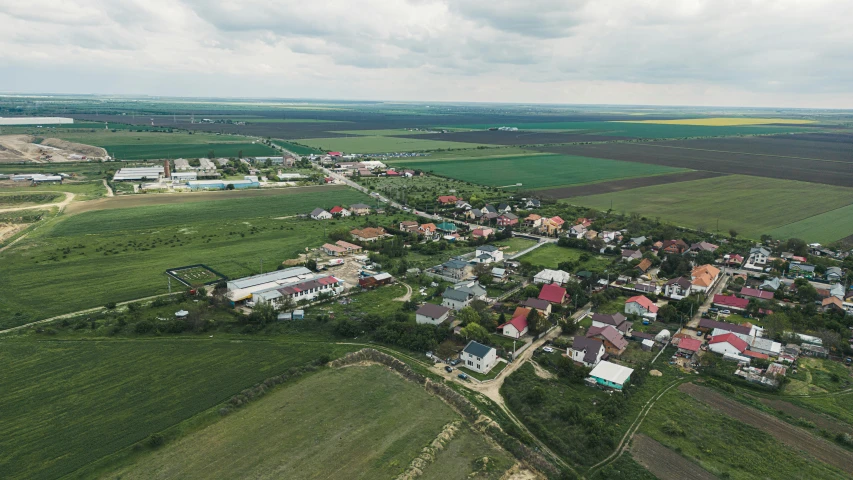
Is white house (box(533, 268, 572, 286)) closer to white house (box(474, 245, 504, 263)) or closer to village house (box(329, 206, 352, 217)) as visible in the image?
white house (box(474, 245, 504, 263))

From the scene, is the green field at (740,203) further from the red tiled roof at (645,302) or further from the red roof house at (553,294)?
the red roof house at (553,294)

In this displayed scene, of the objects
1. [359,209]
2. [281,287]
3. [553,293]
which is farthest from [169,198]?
[553,293]

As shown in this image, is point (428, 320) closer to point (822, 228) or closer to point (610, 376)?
point (610, 376)

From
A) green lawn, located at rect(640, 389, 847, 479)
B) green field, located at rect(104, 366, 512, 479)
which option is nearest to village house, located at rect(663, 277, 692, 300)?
green lawn, located at rect(640, 389, 847, 479)

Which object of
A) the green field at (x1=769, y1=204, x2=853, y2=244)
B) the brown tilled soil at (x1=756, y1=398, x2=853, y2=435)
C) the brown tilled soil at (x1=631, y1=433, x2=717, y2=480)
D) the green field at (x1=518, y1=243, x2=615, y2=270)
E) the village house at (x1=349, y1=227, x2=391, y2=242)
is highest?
the green field at (x1=769, y1=204, x2=853, y2=244)

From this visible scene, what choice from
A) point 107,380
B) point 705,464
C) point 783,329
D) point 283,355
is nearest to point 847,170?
point 783,329

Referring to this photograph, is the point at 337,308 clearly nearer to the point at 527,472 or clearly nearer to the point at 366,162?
the point at 527,472
